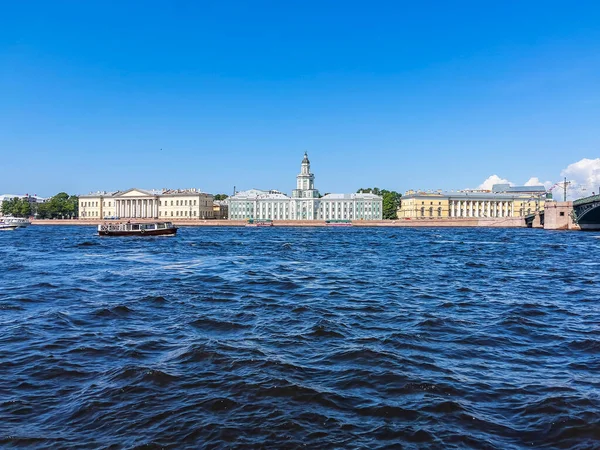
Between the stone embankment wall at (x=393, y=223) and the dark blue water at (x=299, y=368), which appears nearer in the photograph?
the dark blue water at (x=299, y=368)

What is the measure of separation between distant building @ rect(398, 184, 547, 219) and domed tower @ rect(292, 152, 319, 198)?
19476 millimetres

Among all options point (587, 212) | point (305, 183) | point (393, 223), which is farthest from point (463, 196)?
point (587, 212)

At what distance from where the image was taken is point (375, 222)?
A: 84.9 metres

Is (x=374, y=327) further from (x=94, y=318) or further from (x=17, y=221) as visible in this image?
(x=17, y=221)

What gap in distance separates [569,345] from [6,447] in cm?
661

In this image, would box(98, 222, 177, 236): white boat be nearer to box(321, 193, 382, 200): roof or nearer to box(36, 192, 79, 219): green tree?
box(321, 193, 382, 200): roof

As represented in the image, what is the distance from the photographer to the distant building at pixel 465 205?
95500 millimetres

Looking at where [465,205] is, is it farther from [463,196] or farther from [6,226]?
[6,226]

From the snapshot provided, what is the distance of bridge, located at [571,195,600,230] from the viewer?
4988 centimetres

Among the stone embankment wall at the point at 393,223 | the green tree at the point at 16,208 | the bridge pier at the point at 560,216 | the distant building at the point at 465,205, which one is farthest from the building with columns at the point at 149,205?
the bridge pier at the point at 560,216

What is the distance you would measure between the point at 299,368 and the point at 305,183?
97.9 meters

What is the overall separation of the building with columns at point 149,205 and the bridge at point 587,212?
66.6 m

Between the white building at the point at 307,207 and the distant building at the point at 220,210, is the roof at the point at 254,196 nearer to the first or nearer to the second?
the white building at the point at 307,207

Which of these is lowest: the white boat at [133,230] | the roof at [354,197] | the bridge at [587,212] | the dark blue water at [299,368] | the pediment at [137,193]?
the dark blue water at [299,368]
